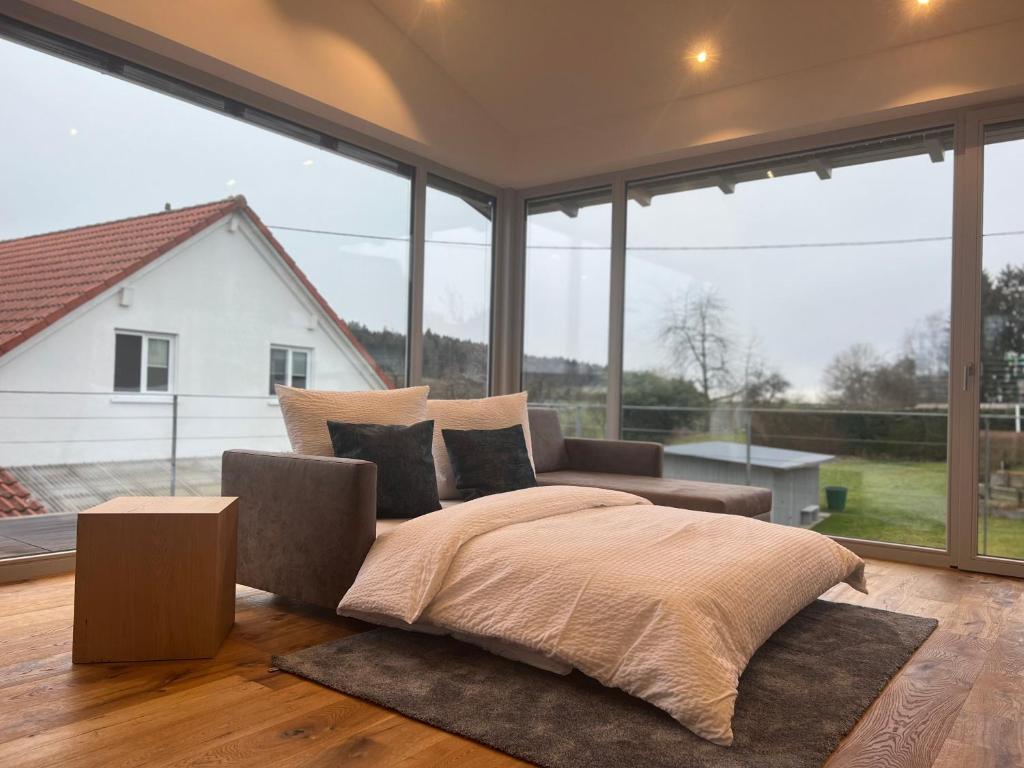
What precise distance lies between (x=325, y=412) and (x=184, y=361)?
45.3 inches

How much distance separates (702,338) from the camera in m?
4.91

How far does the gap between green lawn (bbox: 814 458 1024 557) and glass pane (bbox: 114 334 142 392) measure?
3.64m

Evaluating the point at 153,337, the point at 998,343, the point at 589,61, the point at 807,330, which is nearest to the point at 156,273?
the point at 153,337

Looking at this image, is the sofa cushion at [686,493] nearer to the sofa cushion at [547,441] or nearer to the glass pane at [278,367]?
the sofa cushion at [547,441]

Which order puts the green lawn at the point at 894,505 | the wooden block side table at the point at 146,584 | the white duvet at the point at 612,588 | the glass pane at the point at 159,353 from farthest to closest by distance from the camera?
the green lawn at the point at 894,505, the glass pane at the point at 159,353, the wooden block side table at the point at 146,584, the white duvet at the point at 612,588

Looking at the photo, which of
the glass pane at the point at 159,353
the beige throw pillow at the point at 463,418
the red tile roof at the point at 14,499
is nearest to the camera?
the red tile roof at the point at 14,499

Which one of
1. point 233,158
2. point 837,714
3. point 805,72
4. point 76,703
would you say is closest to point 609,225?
point 805,72

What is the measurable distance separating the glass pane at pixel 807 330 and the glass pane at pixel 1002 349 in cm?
19

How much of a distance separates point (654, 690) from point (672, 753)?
15 centimetres

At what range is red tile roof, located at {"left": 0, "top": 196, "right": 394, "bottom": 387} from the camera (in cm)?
322

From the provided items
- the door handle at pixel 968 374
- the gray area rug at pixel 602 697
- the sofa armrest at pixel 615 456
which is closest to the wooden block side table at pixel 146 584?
the gray area rug at pixel 602 697

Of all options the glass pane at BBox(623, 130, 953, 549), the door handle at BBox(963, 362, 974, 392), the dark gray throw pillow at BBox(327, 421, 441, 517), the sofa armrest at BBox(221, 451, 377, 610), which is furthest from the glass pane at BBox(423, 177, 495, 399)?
the door handle at BBox(963, 362, 974, 392)

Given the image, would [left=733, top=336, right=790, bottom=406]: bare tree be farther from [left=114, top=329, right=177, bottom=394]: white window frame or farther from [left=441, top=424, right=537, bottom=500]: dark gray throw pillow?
[left=114, top=329, right=177, bottom=394]: white window frame

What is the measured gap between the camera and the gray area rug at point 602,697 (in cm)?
175
